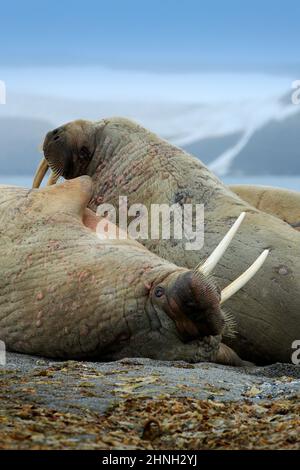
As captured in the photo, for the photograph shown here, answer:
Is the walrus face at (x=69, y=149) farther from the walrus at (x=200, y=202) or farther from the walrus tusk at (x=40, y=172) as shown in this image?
the walrus tusk at (x=40, y=172)

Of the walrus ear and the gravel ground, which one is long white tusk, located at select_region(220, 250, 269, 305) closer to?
the gravel ground

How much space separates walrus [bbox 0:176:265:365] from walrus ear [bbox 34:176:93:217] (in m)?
0.02

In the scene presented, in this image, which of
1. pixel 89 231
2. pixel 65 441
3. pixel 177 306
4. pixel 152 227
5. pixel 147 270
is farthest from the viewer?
pixel 152 227

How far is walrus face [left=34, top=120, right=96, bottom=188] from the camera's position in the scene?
460 inches

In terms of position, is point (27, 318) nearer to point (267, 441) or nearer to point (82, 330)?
point (82, 330)

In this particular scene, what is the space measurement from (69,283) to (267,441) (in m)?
3.46

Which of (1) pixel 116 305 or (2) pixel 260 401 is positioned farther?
(1) pixel 116 305

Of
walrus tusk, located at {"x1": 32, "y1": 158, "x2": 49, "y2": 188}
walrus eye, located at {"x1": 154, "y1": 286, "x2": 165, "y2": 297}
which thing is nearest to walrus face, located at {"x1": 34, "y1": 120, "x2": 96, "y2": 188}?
Result: walrus tusk, located at {"x1": 32, "y1": 158, "x2": 49, "y2": 188}

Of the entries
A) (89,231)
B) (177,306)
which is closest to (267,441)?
(177,306)

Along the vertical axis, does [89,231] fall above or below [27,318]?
above

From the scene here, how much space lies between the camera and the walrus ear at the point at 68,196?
923 cm

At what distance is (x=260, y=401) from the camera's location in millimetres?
6453

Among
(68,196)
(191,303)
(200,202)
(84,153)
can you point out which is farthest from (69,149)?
(191,303)

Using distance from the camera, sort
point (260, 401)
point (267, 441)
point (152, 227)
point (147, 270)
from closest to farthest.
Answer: point (267, 441)
point (260, 401)
point (147, 270)
point (152, 227)
